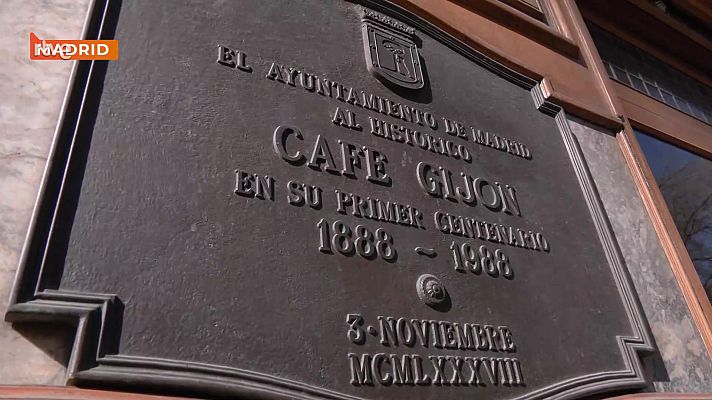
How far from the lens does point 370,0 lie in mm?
→ 2826

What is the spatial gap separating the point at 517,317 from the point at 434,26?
1.73m

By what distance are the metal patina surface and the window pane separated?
224cm

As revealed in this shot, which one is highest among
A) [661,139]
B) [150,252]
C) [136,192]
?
[661,139]

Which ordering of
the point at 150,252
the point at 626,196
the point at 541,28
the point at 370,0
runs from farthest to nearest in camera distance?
the point at 541,28 < the point at 626,196 < the point at 370,0 < the point at 150,252

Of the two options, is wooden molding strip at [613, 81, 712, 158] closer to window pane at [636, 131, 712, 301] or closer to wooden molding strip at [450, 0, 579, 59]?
window pane at [636, 131, 712, 301]

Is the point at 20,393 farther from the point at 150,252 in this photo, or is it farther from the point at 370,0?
the point at 370,0

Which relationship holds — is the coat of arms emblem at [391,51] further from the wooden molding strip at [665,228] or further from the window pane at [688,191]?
the window pane at [688,191]

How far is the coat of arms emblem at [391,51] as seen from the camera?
102 inches

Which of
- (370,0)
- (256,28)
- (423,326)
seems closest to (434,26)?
(370,0)

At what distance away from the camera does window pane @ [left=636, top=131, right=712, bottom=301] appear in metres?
4.64

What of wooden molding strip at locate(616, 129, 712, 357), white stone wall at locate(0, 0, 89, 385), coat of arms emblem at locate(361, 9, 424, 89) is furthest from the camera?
wooden molding strip at locate(616, 129, 712, 357)

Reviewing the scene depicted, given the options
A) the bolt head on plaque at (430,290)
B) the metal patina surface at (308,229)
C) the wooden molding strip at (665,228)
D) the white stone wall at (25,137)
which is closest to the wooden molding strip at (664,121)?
the wooden molding strip at (665,228)

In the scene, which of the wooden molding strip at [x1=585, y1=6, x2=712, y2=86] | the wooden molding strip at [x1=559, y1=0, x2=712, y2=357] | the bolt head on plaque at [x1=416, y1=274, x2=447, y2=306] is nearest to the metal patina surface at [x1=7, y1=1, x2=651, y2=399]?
the bolt head on plaque at [x1=416, y1=274, x2=447, y2=306]

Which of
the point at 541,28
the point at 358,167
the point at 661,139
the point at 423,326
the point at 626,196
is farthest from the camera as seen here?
the point at 661,139
